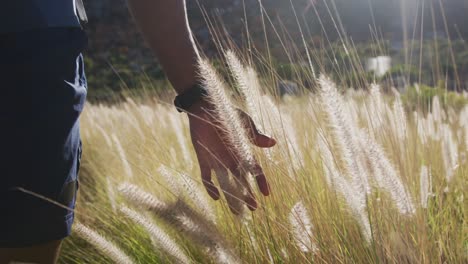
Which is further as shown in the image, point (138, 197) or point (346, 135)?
point (346, 135)

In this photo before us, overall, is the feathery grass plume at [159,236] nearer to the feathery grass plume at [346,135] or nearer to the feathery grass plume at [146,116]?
the feathery grass plume at [346,135]

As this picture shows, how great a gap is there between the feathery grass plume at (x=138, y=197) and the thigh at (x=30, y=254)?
0.34 meters

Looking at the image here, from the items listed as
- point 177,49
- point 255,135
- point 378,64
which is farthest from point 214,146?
point 378,64

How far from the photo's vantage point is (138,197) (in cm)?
88

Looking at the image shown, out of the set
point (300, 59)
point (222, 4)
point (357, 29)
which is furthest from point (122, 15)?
point (300, 59)

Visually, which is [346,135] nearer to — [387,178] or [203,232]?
[387,178]

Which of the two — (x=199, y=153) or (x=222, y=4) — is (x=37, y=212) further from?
(x=222, y=4)

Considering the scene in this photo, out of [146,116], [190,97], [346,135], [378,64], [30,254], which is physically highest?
[346,135]

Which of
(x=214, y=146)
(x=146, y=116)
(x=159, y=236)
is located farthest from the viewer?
(x=146, y=116)

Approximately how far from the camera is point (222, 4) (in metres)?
15.1

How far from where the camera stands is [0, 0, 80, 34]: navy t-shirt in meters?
1.06

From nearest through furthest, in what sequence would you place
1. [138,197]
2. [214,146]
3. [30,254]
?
[138,197]
[30,254]
[214,146]

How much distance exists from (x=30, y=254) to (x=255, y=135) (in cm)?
49

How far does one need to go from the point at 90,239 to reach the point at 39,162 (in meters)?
0.19
